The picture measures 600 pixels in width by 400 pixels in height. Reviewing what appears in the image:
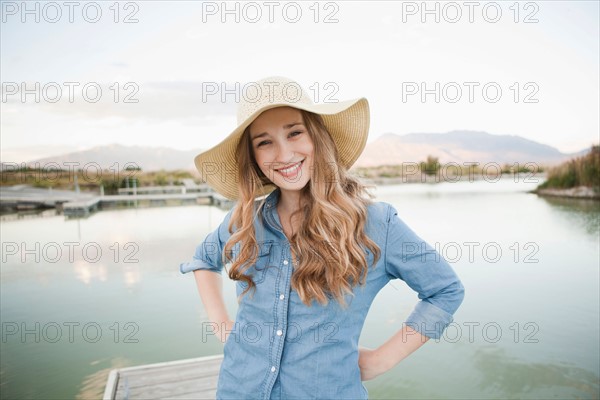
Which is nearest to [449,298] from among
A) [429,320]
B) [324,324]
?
[429,320]

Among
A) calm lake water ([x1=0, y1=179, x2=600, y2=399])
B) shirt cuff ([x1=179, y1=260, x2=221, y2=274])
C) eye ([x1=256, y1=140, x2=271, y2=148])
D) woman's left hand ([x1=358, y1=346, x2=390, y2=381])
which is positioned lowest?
calm lake water ([x1=0, y1=179, x2=600, y2=399])

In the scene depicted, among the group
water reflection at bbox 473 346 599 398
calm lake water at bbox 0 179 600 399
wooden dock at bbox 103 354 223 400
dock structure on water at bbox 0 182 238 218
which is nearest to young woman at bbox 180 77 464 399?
wooden dock at bbox 103 354 223 400

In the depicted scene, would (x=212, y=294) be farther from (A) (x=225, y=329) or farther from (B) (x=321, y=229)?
(B) (x=321, y=229)

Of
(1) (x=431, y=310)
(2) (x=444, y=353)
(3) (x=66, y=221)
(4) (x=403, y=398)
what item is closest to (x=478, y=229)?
(2) (x=444, y=353)

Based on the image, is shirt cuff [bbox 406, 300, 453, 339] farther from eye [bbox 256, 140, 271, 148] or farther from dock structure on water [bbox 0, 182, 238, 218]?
dock structure on water [bbox 0, 182, 238, 218]

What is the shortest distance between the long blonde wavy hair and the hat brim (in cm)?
5

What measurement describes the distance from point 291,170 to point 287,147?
64mm

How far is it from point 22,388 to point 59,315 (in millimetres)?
1559

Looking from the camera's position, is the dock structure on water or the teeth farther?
the dock structure on water

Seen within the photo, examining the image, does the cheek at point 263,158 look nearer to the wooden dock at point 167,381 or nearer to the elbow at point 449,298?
the elbow at point 449,298

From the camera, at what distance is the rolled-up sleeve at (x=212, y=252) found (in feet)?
4.15

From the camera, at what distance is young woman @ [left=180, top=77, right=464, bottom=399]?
3.36 feet

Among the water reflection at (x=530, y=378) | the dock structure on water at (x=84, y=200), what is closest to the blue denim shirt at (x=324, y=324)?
the water reflection at (x=530, y=378)

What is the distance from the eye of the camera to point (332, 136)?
129 centimetres
